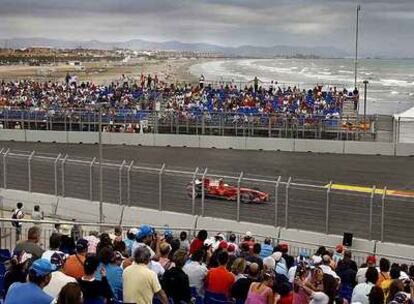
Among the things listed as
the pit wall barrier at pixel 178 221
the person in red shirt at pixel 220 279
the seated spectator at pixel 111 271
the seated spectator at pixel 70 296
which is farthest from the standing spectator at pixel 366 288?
the pit wall barrier at pixel 178 221

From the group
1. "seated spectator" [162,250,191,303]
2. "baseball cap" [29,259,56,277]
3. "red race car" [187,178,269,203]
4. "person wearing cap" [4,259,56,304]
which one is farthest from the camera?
"red race car" [187,178,269,203]

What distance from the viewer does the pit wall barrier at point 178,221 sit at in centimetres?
1841

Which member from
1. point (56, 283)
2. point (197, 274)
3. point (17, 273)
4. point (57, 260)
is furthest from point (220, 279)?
point (17, 273)

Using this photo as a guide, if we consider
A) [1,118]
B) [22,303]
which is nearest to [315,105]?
[1,118]

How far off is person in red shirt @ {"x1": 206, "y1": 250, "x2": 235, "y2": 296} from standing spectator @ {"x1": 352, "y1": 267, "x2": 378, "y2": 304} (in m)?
1.69

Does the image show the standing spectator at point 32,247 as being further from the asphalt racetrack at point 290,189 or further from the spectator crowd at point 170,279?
the asphalt racetrack at point 290,189

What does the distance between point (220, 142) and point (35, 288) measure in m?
30.0

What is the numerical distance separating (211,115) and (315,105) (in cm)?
635

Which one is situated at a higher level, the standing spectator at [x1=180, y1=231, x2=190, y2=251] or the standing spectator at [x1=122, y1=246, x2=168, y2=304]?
the standing spectator at [x1=122, y1=246, x2=168, y2=304]

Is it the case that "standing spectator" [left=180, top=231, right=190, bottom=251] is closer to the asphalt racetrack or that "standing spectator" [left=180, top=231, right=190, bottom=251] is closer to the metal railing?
the asphalt racetrack

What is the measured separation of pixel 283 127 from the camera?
3631 centimetres

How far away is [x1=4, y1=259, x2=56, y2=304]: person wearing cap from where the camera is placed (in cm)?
690

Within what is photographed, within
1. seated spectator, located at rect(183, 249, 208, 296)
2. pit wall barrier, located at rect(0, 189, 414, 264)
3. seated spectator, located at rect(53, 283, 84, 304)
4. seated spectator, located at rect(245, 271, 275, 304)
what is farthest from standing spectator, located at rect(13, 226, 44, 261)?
pit wall barrier, located at rect(0, 189, 414, 264)

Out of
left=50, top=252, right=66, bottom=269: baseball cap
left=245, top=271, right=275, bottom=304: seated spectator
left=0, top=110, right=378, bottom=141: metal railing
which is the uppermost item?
left=0, top=110, right=378, bottom=141: metal railing
